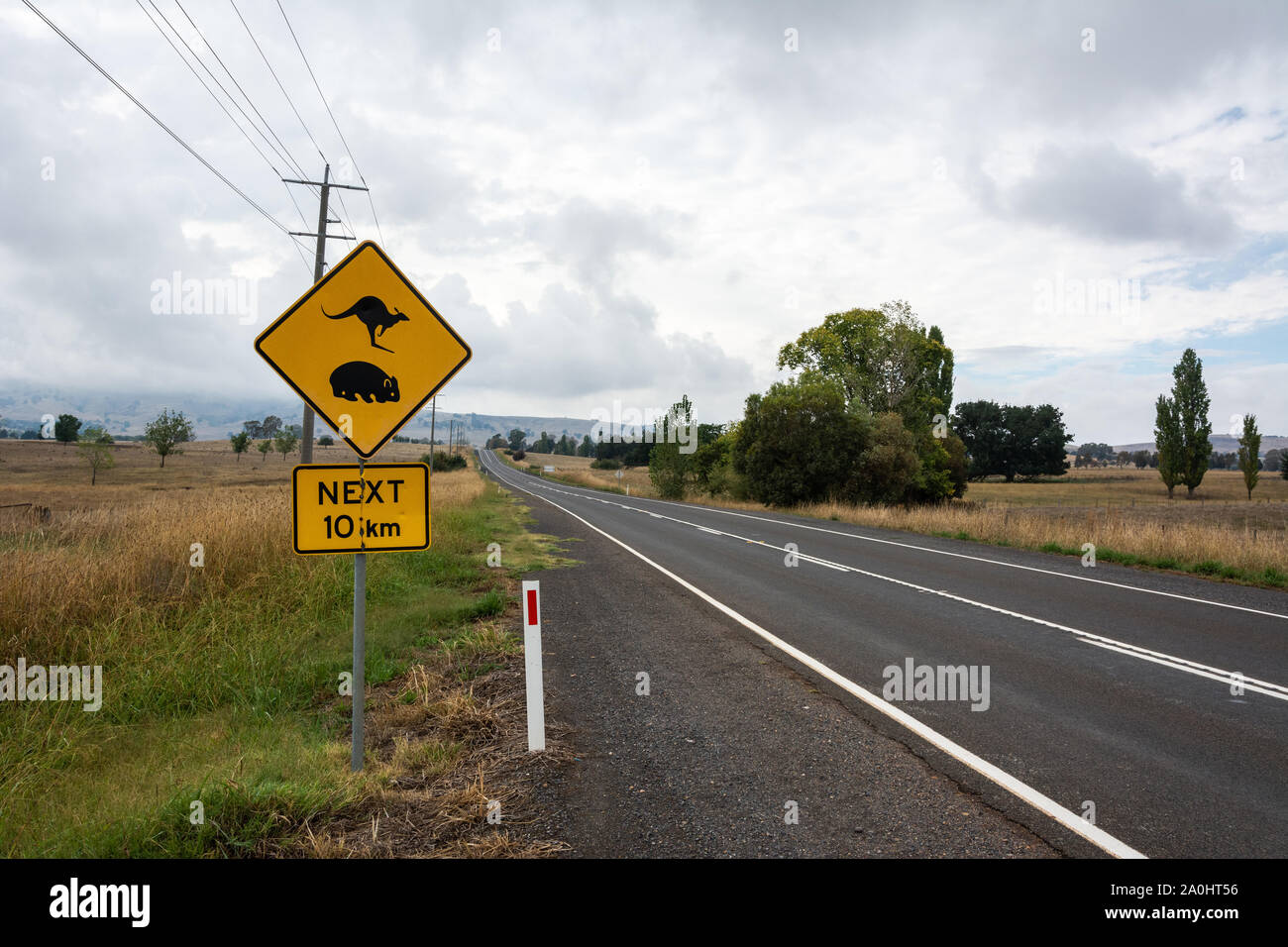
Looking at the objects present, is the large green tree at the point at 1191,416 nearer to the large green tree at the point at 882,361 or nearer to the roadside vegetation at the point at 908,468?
the roadside vegetation at the point at 908,468

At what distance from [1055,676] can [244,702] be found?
271 inches

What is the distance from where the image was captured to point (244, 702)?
17.7 ft

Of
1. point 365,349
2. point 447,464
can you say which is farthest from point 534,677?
point 447,464

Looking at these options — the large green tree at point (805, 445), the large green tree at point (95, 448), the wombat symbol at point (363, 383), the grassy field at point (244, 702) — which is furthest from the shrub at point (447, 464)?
the wombat symbol at point (363, 383)

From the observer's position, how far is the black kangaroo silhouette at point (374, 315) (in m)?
3.87

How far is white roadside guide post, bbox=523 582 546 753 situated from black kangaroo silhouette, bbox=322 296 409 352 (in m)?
1.80

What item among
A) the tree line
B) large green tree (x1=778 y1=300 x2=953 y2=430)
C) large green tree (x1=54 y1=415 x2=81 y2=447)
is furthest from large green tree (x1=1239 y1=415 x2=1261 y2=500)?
large green tree (x1=54 y1=415 x2=81 y2=447)

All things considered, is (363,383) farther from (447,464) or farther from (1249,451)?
(447,464)

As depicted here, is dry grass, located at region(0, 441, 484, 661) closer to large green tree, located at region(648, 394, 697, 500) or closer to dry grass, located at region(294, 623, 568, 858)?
dry grass, located at region(294, 623, 568, 858)

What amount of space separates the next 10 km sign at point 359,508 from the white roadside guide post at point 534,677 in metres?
0.86
